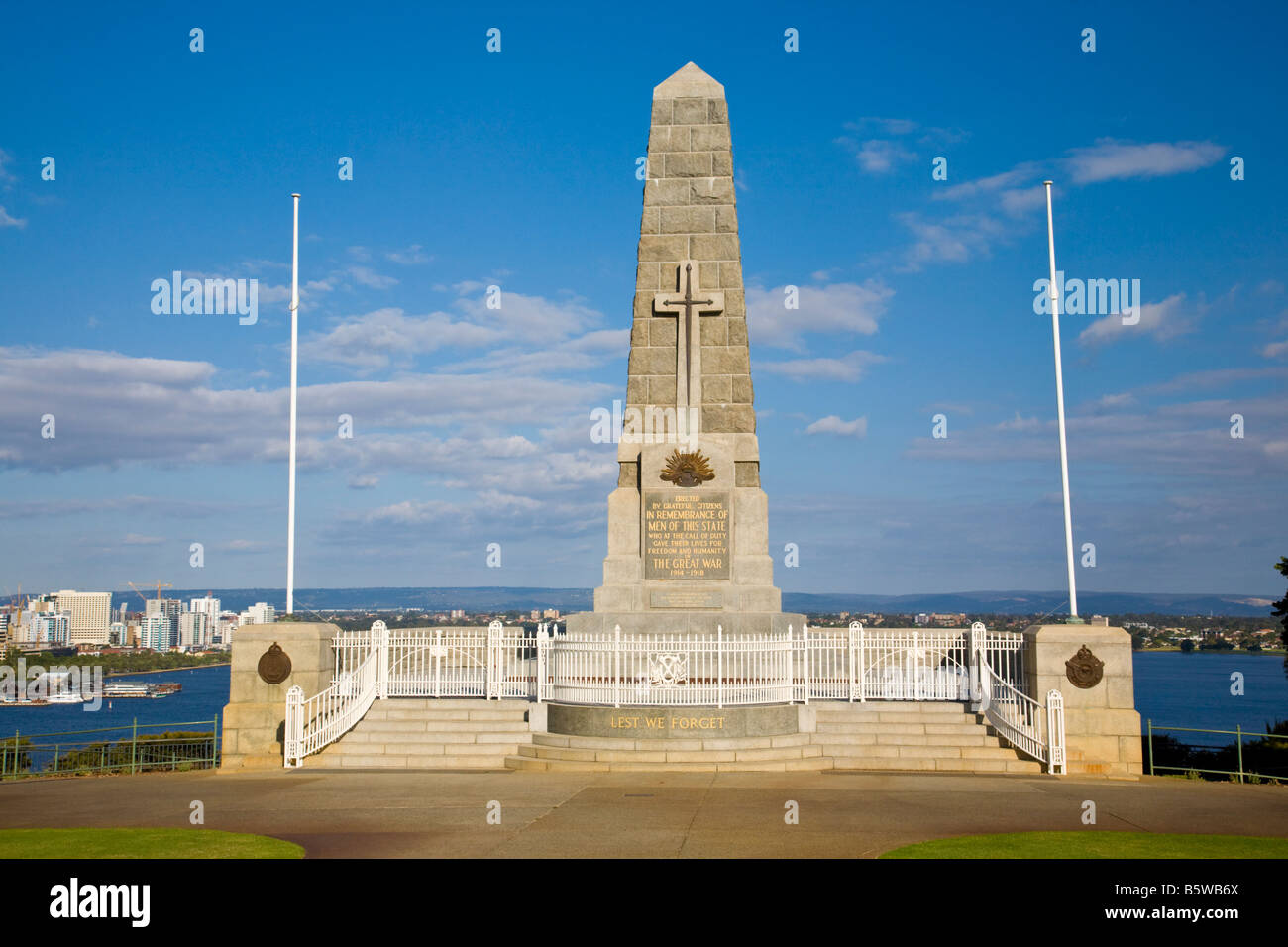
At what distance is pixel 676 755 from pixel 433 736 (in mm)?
4201

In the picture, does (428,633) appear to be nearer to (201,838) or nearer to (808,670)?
(808,670)

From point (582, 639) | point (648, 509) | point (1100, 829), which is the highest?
point (648, 509)

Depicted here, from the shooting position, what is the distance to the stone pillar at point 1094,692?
15445 millimetres

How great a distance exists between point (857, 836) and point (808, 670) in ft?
24.5

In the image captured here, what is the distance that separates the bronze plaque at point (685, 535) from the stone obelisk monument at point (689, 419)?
0.02m

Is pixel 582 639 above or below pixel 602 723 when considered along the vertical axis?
above

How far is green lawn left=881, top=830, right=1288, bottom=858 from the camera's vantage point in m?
8.40

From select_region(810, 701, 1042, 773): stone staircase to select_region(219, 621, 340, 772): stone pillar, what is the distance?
26.3 feet
